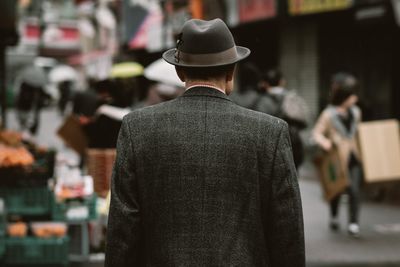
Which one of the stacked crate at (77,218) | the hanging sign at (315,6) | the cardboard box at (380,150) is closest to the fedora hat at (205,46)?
the stacked crate at (77,218)

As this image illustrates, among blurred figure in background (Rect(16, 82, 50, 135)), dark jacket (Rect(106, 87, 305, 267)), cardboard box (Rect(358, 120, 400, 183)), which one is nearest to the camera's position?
dark jacket (Rect(106, 87, 305, 267))

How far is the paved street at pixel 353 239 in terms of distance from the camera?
910 centimetres

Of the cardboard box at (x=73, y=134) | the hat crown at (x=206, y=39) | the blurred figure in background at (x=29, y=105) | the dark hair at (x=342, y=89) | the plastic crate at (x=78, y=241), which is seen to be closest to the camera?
the hat crown at (x=206, y=39)

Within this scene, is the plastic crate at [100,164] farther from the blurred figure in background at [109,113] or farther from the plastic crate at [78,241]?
the plastic crate at [78,241]

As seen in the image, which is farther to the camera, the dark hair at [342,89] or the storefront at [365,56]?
the storefront at [365,56]

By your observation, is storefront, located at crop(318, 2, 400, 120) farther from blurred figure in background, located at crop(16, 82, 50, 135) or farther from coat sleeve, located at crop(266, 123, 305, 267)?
coat sleeve, located at crop(266, 123, 305, 267)

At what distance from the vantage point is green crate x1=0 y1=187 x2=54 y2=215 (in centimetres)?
853

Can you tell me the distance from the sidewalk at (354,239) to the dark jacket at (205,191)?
18.7 ft

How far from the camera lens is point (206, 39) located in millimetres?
3336

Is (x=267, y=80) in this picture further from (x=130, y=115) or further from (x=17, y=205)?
(x=130, y=115)

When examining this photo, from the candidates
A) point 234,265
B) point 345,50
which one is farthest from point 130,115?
point 345,50

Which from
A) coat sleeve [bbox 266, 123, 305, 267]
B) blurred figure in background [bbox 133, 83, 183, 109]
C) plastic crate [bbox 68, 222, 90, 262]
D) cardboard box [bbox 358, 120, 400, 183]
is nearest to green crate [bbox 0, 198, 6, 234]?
plastic crate [bbox 68, 222, 90, 262]

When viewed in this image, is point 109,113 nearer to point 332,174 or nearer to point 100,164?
point 100,164

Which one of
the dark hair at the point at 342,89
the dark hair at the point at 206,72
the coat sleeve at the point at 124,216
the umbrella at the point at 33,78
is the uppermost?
the dark hair at the point at 206,72
